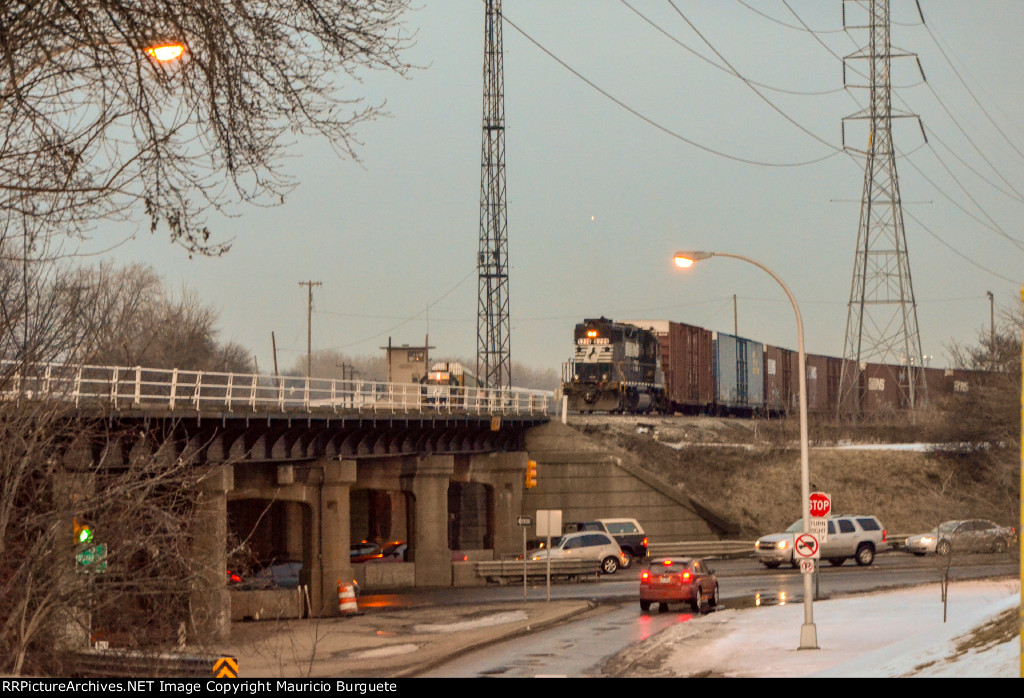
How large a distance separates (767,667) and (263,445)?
1947 cm

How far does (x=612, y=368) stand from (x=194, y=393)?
95.7 feet

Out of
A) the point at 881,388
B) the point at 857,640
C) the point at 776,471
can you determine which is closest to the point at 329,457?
the point at 857,640

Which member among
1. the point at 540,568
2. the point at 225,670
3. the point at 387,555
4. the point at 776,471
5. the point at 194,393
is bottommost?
the point at 387,555

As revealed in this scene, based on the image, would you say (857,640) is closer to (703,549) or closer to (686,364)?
(703,549)

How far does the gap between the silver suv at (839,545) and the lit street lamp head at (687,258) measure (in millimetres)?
23194

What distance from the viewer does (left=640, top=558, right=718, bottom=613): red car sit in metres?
33.3

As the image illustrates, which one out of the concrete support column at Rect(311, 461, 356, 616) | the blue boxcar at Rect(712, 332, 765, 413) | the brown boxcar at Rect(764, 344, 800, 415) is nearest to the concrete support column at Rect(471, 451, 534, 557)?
the concrete support column at Rect(311, 461, 356, 616)

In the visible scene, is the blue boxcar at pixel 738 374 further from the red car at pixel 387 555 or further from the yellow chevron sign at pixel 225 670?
the yellow chevron sign at pixel 225 670

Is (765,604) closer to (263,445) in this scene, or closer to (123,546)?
A: (263,445)

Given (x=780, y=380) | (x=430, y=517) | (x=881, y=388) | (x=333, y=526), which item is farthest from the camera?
(x=881, y=388)

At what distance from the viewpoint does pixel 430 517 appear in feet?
166

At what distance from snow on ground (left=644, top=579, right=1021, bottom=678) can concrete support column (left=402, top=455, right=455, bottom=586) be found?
763 inches

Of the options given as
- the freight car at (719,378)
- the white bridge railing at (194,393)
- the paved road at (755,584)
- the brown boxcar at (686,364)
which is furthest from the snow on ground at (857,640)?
the brown boxcar at (686,364)

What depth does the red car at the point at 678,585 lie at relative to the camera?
3334 cm
